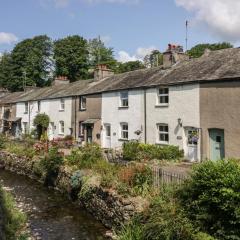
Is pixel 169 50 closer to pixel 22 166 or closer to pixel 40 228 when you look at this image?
pixel 22 166

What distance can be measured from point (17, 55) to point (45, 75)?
803 cm

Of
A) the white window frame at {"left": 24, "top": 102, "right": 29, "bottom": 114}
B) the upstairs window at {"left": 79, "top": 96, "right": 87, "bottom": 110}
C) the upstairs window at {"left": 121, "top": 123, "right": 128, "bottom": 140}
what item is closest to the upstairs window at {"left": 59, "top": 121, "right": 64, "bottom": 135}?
the upstairs window at {"left": 79, "top": 96, "right": 87, "bottom": 110}

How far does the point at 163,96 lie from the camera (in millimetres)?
25609

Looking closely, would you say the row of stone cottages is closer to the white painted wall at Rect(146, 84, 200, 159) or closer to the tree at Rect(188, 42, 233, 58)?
the white painted wall at Rect(146, 84, 200, 159)

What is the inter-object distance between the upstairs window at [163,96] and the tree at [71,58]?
4740 centimetres

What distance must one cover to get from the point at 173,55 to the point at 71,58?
152 ft

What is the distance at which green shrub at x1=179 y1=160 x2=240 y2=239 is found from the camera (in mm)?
10164

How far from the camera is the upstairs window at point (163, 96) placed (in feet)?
83.3

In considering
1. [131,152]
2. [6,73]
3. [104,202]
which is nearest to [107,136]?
[131,152]

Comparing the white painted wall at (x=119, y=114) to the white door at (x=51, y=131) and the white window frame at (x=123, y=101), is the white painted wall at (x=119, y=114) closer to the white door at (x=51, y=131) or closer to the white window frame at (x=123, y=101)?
the white window frame at (x=123, y=101)

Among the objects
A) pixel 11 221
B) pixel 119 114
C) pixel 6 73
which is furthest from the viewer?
pixel 6 73

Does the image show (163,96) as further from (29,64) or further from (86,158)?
(29,64)

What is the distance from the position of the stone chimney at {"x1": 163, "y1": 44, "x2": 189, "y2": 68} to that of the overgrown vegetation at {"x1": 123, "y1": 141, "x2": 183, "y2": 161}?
8089mm

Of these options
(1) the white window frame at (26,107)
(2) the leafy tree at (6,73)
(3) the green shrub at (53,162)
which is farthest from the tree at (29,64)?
(3) the green shrub at (53,162)
